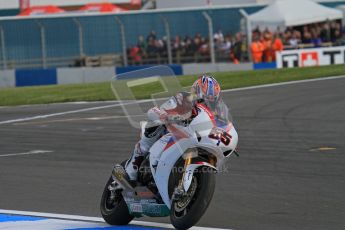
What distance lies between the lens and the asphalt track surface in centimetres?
842

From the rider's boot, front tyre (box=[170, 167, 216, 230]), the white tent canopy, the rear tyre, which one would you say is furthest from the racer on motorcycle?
the white tent canopy

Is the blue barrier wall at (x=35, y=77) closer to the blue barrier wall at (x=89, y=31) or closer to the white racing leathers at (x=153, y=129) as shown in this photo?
the blue barrier wall at (x=89, y=31)

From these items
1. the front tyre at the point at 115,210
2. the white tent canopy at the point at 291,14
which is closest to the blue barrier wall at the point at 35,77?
the white tent canopy at the point at 291,14

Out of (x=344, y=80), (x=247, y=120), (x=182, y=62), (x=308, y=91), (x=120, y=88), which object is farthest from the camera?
(x=182, y=62)

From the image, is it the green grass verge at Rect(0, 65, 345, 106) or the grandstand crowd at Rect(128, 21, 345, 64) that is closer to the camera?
the green grass verge at Rect(0, 65, 345, 106)

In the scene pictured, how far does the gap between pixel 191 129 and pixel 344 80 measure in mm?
15061

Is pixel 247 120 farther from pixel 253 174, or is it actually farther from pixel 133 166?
pixel 133 166

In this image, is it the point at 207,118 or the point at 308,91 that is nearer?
the point at 207,118

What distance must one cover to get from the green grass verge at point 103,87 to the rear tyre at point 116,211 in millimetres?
13642

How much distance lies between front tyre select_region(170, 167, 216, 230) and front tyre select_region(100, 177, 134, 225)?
36.5 inches

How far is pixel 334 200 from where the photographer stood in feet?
28.5

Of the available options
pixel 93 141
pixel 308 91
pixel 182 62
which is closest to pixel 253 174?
pixel 93 141

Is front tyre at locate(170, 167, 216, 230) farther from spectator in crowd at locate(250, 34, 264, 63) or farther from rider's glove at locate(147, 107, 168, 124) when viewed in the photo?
spectator in crowd at locate(250, 34, 264, 63)

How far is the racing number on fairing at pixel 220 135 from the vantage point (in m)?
7.05
